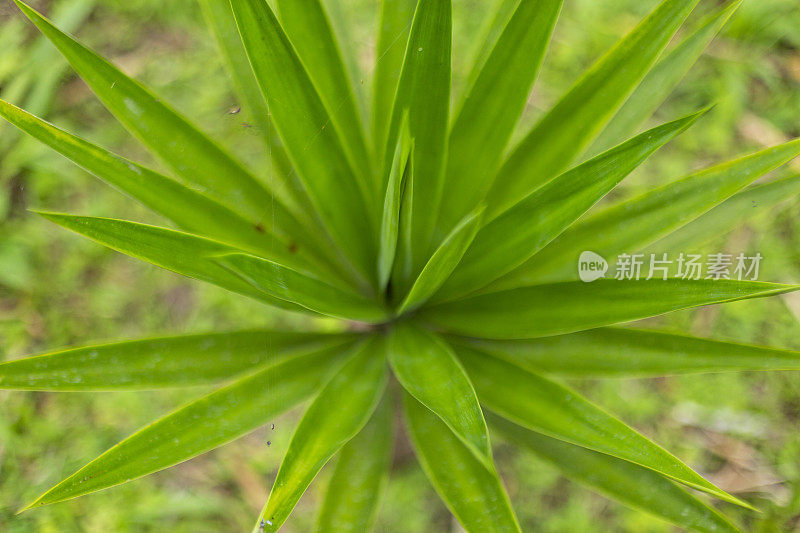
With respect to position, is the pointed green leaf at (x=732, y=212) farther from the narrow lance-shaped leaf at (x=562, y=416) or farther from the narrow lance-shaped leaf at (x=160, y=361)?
the narrow lance-shaped leaf at (x=160, y=361)

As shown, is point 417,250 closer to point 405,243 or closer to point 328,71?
point 405,243

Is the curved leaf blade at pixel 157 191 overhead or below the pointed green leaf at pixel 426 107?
below

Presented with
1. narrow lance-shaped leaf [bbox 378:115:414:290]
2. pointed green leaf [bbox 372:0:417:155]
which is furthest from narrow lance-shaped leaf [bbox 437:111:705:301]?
pointed green leaf [bbox 372:0:417:155]

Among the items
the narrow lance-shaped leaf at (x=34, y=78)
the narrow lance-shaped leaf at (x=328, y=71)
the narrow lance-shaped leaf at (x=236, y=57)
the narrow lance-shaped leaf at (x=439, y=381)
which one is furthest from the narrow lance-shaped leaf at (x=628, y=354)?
the narrow lance-shaped leaf at (x=34, y=78)

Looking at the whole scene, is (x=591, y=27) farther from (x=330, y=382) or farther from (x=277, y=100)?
(x=330, y=382)

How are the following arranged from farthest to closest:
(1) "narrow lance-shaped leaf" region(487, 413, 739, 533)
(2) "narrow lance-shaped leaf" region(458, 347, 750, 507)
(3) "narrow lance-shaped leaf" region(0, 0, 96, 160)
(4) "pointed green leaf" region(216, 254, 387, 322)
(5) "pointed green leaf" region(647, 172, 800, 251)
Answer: (3) "narrow lance-shaped leaf" region(0, 0, 96, 160) < (5) "pointed green leaf" region(647, 172, 800, 251) < (1) "narrow lance-shaped leaf" region(487, 413, 739, 533) < (2) "narrow lance-shaped leaf" region(458, 347, 750, 507) < (4) "pointed green leaf" region(216, 254, 387, 322)

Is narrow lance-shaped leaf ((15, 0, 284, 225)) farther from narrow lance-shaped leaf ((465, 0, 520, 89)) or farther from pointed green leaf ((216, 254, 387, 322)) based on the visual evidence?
narrow lance-shaped leaf ((465, 0, 520, 89))

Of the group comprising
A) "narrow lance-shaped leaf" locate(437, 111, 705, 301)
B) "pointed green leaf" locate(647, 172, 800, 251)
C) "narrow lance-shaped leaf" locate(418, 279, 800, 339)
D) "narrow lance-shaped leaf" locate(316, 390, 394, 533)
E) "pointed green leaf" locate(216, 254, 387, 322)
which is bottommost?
"narrow lance-shaped leaf" locate(316, 390, 394, 533)
